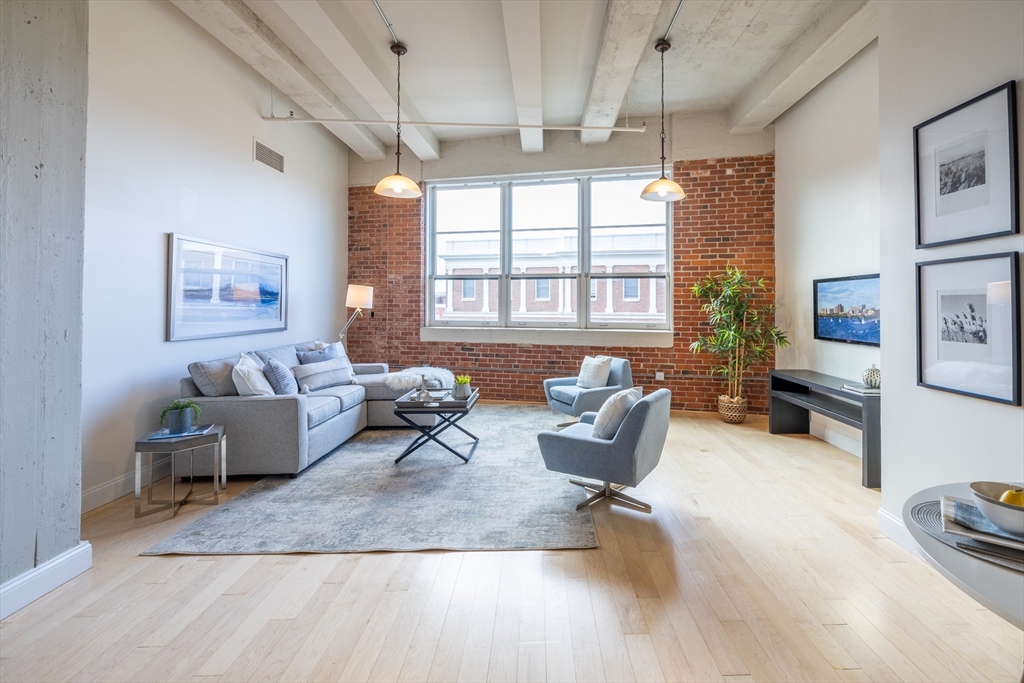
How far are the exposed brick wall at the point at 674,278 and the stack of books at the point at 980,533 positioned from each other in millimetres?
4974

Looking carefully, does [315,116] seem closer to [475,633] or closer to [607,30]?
[607,30]

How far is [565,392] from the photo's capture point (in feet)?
16.2

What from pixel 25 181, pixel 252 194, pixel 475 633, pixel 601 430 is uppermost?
pixel 252 194

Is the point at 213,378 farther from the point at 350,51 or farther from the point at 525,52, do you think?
the point at 525,52

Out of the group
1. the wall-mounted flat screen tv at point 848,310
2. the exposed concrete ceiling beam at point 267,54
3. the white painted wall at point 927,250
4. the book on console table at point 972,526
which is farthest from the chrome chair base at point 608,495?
the exposed concrete ceiling beam at point 267,54

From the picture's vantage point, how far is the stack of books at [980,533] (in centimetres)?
95

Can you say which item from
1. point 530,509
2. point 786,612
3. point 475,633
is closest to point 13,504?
point 475,633

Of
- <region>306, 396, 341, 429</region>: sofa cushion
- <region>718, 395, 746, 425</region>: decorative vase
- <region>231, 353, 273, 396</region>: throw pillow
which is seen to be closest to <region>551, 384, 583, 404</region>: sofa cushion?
<region>718, 395, 746, 425</region>: decorative vase

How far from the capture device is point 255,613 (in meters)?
2.01

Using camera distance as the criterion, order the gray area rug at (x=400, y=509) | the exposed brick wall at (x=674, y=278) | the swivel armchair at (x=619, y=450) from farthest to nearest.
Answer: the exposed brick wall at (x=674, y=278)
the swivel armchair at (x=619, y=450)
the gray area rug at (x=400, y=509)

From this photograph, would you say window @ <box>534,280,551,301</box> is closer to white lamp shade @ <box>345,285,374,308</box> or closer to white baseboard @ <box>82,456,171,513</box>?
white lamp shade @ <box>345,285,374,308</box>

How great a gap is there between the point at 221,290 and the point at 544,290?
395 cm

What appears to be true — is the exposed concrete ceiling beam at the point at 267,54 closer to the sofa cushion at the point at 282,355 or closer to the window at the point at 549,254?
the window at the point at 549,254

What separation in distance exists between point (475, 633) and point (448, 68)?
4.93 metres
